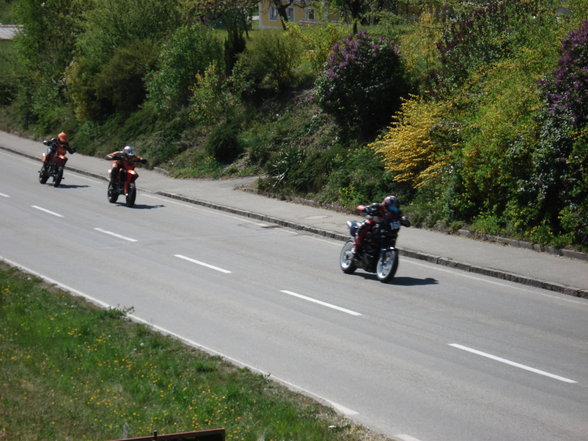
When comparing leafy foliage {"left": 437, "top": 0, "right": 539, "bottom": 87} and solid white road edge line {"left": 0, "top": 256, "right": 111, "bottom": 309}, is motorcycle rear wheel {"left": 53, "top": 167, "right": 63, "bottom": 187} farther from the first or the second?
solid white road edge line {"left": 0, "top": 256, "right": 111, "bottom": 309}

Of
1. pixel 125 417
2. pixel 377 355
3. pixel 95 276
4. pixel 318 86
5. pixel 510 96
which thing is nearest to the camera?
pixel 125 417

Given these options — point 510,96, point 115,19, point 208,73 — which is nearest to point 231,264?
point 510,96

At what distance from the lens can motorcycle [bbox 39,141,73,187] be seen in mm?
30297

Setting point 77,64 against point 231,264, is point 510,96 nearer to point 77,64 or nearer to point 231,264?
point 231,264

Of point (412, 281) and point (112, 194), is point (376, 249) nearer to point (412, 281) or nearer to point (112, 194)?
point (412, 281)

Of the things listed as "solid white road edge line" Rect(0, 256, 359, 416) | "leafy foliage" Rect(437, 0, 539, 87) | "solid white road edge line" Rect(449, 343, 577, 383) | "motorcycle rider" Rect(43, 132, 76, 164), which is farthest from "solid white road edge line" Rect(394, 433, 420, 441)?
"motorcycle rider" Rect(43, 132, 76, 164)

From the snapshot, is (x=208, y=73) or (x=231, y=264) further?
(x=208, y=73)

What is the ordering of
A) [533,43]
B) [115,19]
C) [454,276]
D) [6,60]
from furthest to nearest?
[6,60] → [115,19] → [533,43] → [454,276]

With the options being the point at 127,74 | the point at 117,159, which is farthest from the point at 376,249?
the point at 127,74

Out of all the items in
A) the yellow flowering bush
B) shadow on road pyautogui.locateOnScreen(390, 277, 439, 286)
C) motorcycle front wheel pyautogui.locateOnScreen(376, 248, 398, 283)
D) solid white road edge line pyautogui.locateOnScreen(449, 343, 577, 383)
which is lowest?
solid white road edge line pyautogui.locateOnScreen(449, 343, 577, 383)

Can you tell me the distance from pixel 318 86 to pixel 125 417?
22.1m

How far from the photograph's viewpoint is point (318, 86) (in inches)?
1131

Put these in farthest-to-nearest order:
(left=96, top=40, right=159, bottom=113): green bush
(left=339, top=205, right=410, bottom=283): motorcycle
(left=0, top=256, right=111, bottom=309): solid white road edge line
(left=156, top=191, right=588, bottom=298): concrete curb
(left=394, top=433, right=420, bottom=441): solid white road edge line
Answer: (left=96, top=40, right=159, bottom=113): green bush
(left=339, top=205, right=410, bottom=283): motorcycle
(left=156, top=191, right=588, bottom=298): concrete curb
(left=0, top=256, right=111, bottom=309): solid white road edge line
(left=394, top=433, right=420, bottom=441): solid white road edge line

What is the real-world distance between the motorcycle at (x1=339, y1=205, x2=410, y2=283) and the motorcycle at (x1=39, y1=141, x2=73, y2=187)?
16.5 metres
